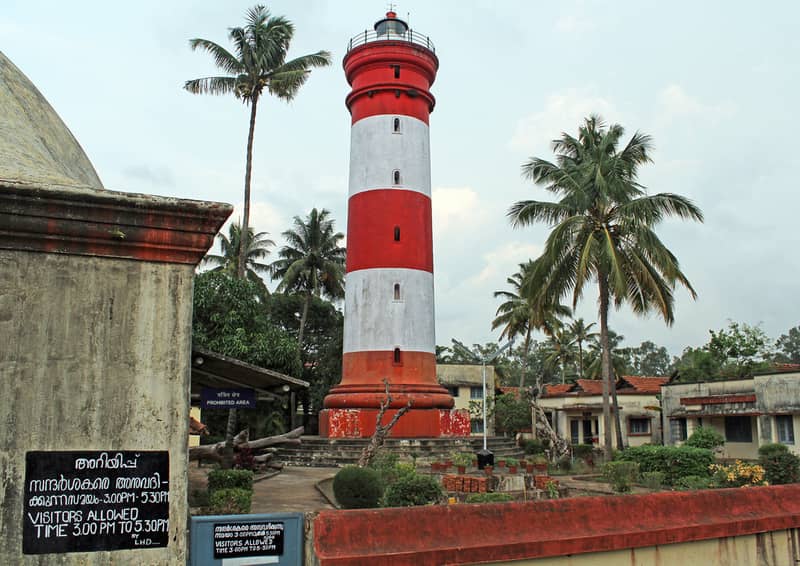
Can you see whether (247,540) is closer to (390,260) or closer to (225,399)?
(225,399)

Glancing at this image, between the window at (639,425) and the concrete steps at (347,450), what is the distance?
17003mm

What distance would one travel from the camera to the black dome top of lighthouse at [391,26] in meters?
27.0

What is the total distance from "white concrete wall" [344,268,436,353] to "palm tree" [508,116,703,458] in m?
4.20

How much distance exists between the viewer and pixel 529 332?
41.1 metres

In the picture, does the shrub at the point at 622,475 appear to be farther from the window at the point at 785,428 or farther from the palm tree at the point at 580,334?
the palm tree at the point at 580,334

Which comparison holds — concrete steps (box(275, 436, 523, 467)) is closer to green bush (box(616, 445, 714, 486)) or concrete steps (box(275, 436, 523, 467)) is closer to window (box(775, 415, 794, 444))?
green bush (box(616, 445, 714, 486))

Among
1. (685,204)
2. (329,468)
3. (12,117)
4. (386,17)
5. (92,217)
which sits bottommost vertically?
(329,468)

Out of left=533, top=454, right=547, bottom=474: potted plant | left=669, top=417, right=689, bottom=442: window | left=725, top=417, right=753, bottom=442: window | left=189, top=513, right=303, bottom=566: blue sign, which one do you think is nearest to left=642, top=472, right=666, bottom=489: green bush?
left=533, top=454, right=547, bottom=474: potted plant

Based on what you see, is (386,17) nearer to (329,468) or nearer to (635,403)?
(329,468)

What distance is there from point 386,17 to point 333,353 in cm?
1741

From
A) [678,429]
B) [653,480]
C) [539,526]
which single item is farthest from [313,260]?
[539,526]

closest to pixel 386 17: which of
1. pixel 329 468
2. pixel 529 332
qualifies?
pixel 329 468

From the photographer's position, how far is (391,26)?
27312 millimetres

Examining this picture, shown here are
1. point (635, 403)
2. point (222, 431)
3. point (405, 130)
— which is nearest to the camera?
point (405, 130)
